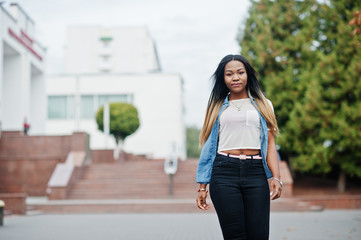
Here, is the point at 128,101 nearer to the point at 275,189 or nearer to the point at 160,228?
the point at 160,228

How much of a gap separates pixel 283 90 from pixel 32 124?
17.5 m

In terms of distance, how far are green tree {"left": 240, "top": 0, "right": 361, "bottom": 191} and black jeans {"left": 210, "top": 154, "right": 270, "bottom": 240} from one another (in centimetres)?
1507

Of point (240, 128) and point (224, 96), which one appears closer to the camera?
point (240, 128)

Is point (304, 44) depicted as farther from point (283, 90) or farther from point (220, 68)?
point (220, 68)

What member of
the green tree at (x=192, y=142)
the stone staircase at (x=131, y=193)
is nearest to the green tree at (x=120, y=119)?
the stone staircase at (x=131, y=193)

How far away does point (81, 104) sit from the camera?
39.0 m

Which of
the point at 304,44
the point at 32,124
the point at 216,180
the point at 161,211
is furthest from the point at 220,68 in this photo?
the point at 32,124

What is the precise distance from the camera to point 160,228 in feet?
31.4

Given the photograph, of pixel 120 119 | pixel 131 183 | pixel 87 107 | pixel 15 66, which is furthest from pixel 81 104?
pixel 131 183

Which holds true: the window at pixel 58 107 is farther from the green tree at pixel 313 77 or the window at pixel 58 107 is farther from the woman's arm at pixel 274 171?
the woman's arm at pixel 274 171

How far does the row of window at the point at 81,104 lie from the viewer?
38891mm

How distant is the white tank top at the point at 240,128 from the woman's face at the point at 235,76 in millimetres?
135

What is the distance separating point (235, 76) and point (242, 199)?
848mm

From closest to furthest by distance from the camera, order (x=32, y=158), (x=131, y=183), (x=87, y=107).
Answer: (x=131, y=183), (x=32, y=158), (x=87, y=107)
